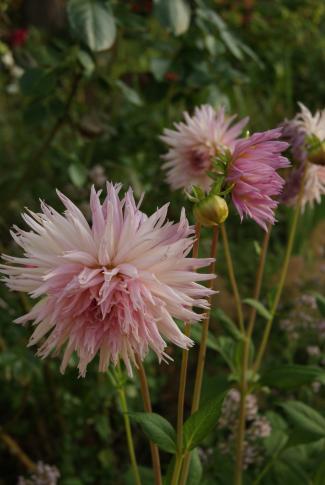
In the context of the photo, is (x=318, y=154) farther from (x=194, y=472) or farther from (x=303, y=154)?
(x=194, y=472)

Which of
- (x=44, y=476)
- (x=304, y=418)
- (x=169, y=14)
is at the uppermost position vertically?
(x=169, y=14)

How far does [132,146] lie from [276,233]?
102 centimetres

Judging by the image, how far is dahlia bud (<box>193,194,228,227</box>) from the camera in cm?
67

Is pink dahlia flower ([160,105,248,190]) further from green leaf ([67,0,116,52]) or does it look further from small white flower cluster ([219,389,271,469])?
small white flower cluster ([219,389,271,469])

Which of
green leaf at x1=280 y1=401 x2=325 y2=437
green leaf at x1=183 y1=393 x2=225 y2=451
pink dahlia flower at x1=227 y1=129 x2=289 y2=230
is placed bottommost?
green leaf at x1=183 y1=393 x2=225 y2=451

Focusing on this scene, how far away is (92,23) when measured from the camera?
1289 millimetres

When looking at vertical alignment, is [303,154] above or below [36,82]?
below

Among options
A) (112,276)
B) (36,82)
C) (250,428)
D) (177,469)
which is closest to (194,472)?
(177,469)

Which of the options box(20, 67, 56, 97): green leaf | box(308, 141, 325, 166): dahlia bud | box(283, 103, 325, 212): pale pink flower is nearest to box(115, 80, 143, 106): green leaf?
box(20, 67, 56, 97): green leaf

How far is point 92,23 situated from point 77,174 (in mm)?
400

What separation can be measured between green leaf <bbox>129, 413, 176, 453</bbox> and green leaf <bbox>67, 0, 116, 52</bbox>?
82 centimetres

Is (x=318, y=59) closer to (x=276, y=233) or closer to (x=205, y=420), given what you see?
(x=276, y=233)

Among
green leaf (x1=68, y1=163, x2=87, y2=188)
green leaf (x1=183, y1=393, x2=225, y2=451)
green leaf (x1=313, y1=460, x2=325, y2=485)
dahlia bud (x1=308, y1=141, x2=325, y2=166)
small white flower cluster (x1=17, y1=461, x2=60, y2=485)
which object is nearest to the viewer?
green leaf (x1=183, y1=393, x2=225, y2=451)

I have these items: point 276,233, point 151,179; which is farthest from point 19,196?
point 276,233
